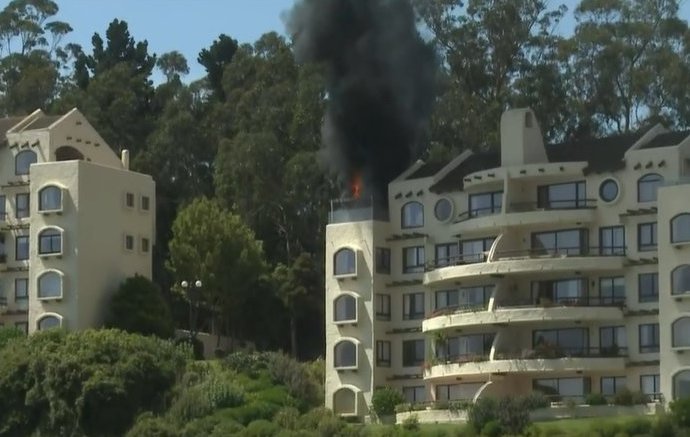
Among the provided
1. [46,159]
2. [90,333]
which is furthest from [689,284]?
[46,159]

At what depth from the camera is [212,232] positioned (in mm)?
111062

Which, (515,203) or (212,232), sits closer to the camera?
(515,203)

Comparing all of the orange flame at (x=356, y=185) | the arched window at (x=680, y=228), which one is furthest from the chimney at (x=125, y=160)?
the arched window at (x=680, y=228)

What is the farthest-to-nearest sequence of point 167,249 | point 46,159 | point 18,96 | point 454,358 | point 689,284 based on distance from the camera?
1. point 18,96
2. point 167,249
3. point 46,159
4. point 454,358
5. point 689,284

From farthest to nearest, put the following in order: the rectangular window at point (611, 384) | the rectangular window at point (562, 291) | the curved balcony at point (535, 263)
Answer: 1. the rectangular window at point (562, 291)
2. the curved balcony at point (535, 263)
3. the rectangular window at point (611, 384)

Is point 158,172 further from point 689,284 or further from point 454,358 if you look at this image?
point 689,284

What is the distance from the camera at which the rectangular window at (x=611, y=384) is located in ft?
307

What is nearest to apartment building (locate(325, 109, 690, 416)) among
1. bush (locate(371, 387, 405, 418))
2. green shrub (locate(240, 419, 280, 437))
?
bush (locate(371, 387, 405, 418))

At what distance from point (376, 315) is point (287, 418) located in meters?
8.92

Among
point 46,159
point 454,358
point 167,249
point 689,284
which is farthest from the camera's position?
point 167,249

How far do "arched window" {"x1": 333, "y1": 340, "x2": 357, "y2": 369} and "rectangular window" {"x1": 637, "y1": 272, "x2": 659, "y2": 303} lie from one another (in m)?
15.0

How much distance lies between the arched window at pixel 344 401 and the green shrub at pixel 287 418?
14.4 ft

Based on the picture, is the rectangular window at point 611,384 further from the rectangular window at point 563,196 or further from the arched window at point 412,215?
the arched window at point 412,215

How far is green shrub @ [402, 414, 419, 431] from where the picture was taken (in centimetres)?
9206
